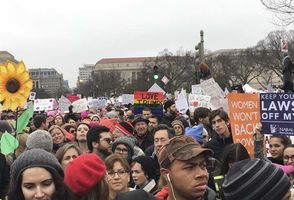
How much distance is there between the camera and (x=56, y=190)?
3162 millimetres

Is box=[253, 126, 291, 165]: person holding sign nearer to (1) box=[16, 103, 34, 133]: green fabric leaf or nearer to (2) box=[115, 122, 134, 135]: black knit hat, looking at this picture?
(2) box=[115, 122, 134, 135]: black knit hat

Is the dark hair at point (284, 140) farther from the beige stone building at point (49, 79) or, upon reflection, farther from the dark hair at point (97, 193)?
the beige stone building at point (49, 79)

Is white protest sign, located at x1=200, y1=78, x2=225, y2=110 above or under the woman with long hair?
above

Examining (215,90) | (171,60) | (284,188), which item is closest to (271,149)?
(284,188)

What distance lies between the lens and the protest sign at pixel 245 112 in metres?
6.08

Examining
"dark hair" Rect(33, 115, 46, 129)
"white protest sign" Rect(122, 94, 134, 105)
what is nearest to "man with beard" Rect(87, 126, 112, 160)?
"dark hair" Rect(33, 115, 46, 129)

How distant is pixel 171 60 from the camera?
259ft

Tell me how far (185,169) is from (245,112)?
11.8 feet

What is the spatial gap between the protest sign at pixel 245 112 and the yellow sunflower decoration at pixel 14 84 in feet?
8.40

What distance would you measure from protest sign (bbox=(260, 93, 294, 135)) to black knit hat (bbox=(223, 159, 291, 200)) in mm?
3549

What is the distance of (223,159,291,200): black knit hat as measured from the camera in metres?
2.20

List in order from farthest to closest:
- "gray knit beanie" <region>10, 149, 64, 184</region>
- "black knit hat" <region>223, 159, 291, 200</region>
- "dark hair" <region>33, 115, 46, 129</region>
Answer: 1. "dark hair" <region>33, 115, 46, 129</region>
2. "gray knit beanie" <region>10, 149, 64, 184</region>
3. "black knit hat" <region>223, 159, 291, 200</region>

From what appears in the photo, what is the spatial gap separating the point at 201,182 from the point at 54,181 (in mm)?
1026

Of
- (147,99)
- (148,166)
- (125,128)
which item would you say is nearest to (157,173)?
(148,166)
